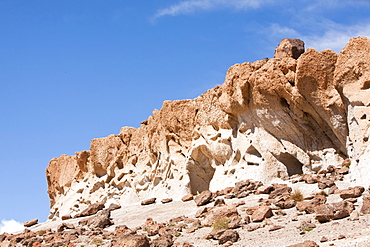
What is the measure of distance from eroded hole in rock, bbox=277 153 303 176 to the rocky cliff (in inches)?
1.6

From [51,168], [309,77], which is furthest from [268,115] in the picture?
[51,168]

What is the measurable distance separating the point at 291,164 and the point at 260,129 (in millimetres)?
1863

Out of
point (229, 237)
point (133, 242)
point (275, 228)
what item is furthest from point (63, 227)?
point (275, 228)

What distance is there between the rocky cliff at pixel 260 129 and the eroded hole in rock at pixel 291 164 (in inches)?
1.6

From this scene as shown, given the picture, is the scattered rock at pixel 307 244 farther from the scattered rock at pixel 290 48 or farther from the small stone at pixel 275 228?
the scattered rock at pixel 290 48

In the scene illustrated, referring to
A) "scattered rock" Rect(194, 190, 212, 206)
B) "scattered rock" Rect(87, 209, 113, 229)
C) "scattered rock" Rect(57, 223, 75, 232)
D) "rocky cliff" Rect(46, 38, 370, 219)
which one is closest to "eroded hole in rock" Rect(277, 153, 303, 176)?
"rocky cliff" Rect(46, 38, 370, 219)

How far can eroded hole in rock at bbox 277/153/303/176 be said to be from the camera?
24734mm

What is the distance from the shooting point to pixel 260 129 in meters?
25.2

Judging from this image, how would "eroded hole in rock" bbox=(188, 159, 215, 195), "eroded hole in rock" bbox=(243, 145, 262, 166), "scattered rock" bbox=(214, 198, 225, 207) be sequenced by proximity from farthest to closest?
"eroded hole in rock" bbox=(188, 159, 215, 195) < "eroded hole in rock" bbox=(243, 145, 262, 166) < "scattered rock" bbox=(214, 198, 225, 207)

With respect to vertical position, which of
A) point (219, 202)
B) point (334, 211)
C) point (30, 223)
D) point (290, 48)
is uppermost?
point (290, 48)

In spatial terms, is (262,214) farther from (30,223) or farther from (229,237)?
(30,223)

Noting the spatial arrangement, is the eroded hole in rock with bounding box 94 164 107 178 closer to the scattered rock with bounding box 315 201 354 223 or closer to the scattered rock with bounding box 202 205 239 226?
the scattered rock with bounding box 202 205 239 226

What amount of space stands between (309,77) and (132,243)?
9.87 meters

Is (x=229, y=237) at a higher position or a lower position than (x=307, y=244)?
higher
